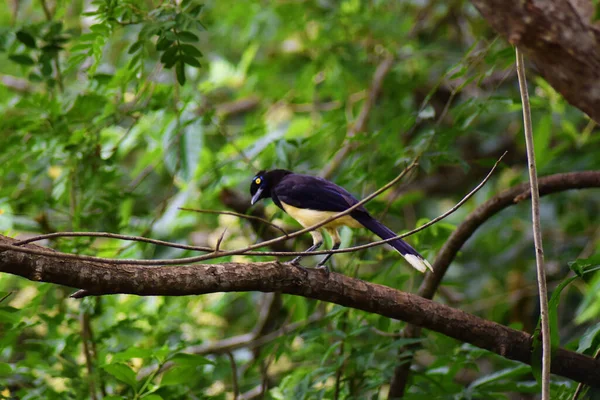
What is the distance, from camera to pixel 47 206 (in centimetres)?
457

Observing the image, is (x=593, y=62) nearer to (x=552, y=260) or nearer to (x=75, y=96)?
(x=75, y=96)

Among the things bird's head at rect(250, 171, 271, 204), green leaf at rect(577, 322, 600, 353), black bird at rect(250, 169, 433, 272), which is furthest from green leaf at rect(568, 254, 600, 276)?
bird's head at rect(250, 171, 271, 204)

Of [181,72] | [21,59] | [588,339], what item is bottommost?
[588,339]

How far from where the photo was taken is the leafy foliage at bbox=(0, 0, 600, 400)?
11.6 feet

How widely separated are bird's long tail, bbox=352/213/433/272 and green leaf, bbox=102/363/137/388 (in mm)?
1295

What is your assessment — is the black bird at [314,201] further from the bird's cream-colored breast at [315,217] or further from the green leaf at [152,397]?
the green leaf at [152,397]

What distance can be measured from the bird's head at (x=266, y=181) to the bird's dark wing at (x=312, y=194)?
0.08m

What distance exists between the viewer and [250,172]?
17.8ft

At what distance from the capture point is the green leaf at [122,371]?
3.05 m

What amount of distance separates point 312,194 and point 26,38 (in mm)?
1711

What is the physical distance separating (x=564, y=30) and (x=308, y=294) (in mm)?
1308

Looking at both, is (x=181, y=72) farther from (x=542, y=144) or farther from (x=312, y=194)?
(x=542, y=144)

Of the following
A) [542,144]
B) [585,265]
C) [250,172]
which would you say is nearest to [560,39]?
[585,265]

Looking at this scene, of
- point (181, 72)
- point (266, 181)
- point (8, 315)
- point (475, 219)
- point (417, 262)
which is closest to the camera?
point (8, 315)
